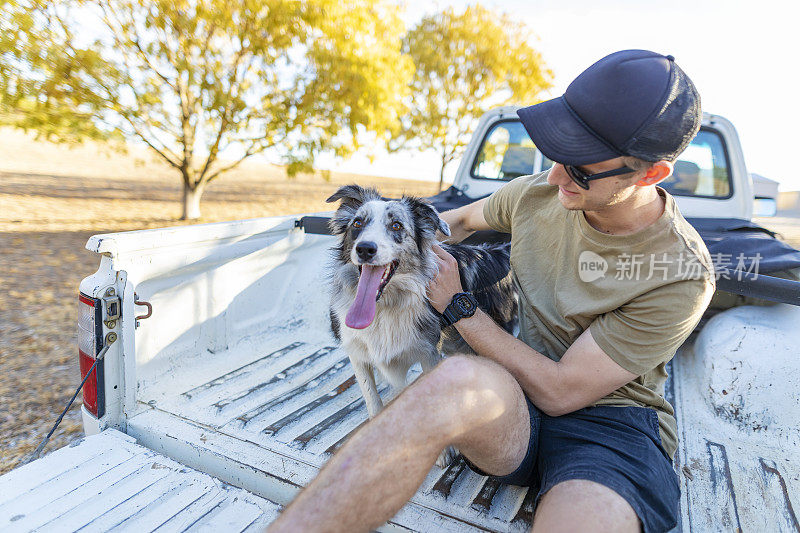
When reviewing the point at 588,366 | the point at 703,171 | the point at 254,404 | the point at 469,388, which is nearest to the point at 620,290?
the point at 588,366

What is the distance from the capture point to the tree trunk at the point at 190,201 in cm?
1127

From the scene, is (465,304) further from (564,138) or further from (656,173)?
(656,173)

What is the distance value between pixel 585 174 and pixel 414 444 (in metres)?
1.16

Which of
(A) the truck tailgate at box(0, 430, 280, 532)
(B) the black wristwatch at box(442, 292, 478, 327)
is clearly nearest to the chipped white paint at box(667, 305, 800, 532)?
(B) the black wristwatch at box(442, 292, 478, 327)

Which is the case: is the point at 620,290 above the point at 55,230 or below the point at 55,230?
above

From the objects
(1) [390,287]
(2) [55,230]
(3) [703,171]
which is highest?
(3) [703,171]

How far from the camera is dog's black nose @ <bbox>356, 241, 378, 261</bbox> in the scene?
2367 millimetres

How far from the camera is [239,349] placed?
9.63 feet

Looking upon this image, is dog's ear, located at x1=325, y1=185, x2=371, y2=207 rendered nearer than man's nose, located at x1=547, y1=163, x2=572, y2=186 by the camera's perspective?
No

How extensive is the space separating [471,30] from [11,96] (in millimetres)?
14103

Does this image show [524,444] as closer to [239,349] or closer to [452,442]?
[452,442]

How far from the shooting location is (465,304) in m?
2.12

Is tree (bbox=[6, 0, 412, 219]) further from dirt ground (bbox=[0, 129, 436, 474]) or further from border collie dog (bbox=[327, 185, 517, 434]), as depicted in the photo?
border collie dog (bbox=[327, 185, 517, 434])

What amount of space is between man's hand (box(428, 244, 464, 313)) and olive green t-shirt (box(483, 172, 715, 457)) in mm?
320
